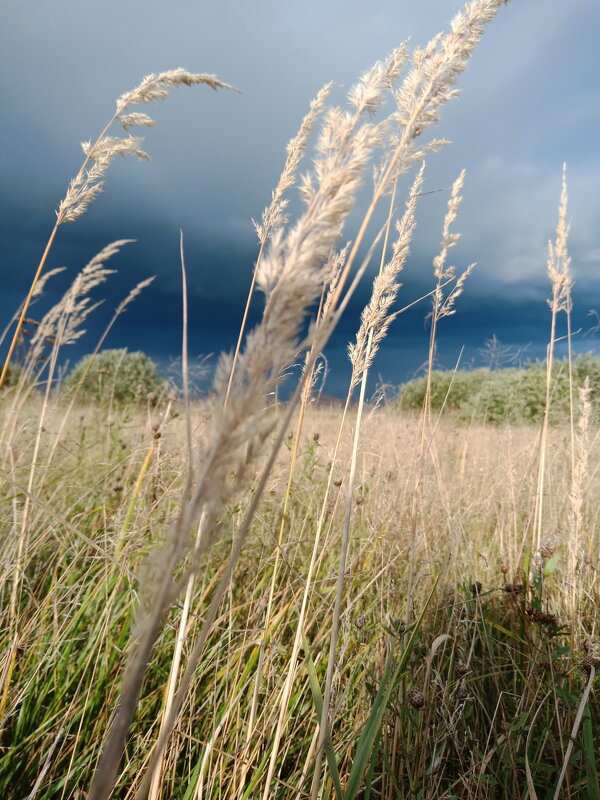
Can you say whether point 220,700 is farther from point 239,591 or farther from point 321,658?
point 239,591

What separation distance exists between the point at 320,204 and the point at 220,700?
168 cm

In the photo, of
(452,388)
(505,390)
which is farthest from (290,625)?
(452,388)

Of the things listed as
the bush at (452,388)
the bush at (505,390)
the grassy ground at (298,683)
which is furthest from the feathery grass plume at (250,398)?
the bush at (452,388)

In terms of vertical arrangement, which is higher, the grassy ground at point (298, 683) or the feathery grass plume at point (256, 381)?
the feathery grass plume at point (256, 381)

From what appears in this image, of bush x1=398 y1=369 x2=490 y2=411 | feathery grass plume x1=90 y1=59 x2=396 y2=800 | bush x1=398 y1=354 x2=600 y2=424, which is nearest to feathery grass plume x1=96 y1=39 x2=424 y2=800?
feathery grass plume x1=90 y1=59 x2=396 y2=800

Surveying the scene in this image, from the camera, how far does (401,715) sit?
1.37 m

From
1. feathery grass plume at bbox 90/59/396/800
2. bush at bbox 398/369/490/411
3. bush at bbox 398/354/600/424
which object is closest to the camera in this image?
feathery grass plume at bbox 90/59/396/800

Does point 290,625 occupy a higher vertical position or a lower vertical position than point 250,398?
lower

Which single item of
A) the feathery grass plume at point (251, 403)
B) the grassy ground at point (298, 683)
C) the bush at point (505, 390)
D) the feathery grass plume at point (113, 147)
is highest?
the bush at point (505, 390)

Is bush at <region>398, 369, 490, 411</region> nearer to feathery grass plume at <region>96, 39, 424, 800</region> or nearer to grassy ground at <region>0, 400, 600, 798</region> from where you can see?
grassy ground at <region>0, 400, 600, 798</region>

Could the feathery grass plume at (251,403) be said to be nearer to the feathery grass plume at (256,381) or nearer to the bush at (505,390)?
the feathery grass plume at (256,381)

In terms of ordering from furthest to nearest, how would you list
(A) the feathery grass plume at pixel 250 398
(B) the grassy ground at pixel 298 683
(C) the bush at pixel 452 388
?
(C) the bush at pixel 452 388, (B) the grassy ground at pixel 298 683, (A) the feathery grass plume at pixel 250 398

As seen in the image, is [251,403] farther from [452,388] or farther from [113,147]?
[452,388]

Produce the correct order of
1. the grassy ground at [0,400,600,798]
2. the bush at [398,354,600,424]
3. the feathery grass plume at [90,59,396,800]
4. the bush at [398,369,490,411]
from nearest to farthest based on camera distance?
the feathery grass plume at [90,59,396,800]
the grassy ground at [0,400,600,798]
the bush at [398,354,600,424]
the bush at [398,369,490,411]
